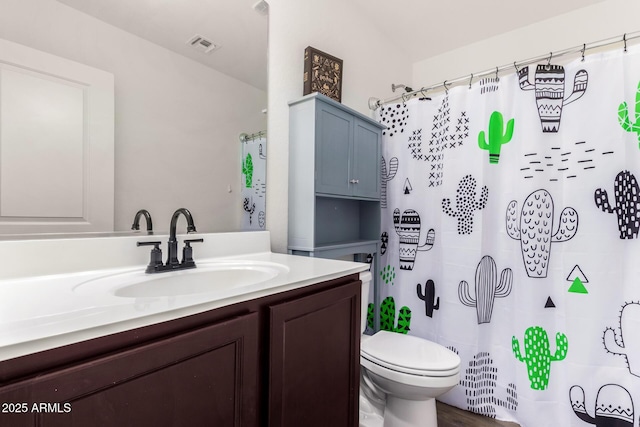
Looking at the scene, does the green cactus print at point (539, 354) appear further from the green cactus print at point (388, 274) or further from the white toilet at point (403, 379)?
the green cactus print at point (388, 274)

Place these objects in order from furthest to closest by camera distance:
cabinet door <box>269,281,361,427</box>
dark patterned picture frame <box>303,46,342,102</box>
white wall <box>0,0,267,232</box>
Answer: dark patterned picture frame <box>303,46,342,102</box> < white wall <box>0,0,267,232</box> < cabinet door <box>269,281,361,427</box>

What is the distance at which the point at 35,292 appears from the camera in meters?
0.69

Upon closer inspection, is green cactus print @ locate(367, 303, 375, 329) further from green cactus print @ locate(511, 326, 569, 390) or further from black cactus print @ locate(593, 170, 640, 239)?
black cactus print @ locate(593, 170, 640, 239)

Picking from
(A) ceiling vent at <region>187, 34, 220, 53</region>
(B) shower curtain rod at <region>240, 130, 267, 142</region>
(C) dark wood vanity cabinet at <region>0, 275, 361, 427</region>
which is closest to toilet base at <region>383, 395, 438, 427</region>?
(C) dark wood vanity cabinet at <region>0, 275, 361, 427</region>

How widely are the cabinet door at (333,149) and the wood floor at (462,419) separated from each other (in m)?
1.32

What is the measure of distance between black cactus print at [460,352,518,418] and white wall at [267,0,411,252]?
1265mm

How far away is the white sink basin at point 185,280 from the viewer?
2.67ft

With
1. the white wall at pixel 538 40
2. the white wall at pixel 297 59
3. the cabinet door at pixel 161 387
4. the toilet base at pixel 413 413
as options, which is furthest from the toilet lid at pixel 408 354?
the white wall at pixel 538 40

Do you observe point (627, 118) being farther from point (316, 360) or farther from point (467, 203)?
point (316, 360)

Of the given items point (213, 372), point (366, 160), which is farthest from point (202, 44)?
point (213, 372)

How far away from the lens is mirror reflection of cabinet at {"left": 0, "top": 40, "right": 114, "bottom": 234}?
83 cm

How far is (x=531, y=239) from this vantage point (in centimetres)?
153

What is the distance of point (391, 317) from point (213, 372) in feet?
5.04

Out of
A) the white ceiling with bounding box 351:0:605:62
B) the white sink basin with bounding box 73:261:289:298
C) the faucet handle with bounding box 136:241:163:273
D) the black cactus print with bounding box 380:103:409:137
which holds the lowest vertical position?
the white sink basin with bounding box 73:261:289:298
